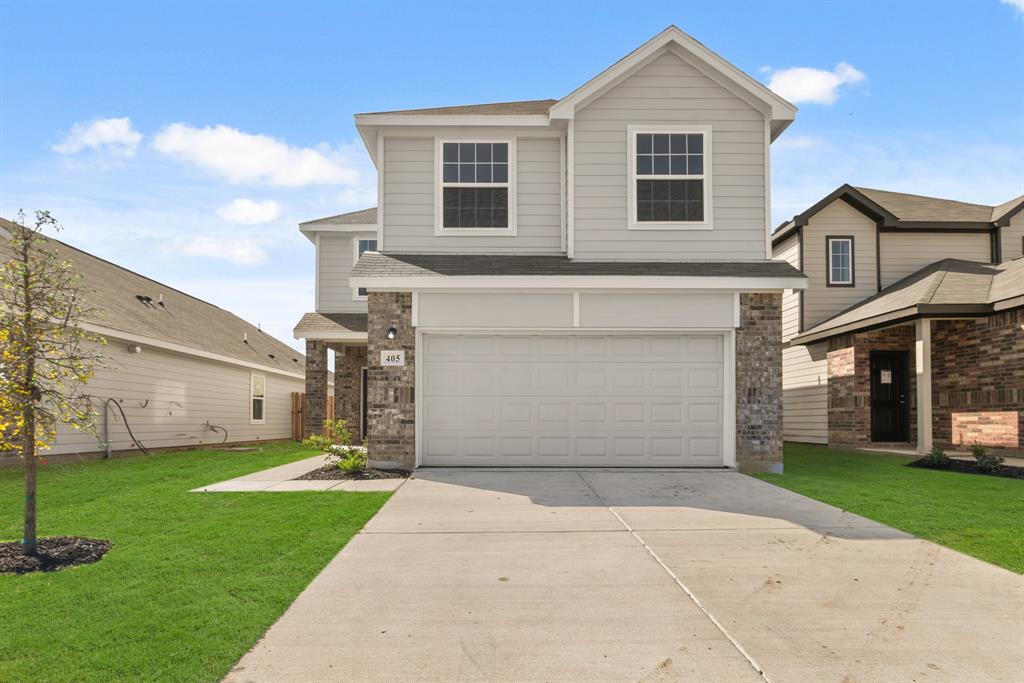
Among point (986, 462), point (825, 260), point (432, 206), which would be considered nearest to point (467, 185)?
point (432, 206)

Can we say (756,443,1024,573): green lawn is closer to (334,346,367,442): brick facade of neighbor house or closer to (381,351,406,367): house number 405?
(381,351,406,367): house number 405

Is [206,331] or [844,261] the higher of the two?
[844,261]

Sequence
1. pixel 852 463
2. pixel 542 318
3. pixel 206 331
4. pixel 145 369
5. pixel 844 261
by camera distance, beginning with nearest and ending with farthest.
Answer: pixel 542 318
pixel 852 463
pixel 145 369
pixel 844 261
pixel 206 331

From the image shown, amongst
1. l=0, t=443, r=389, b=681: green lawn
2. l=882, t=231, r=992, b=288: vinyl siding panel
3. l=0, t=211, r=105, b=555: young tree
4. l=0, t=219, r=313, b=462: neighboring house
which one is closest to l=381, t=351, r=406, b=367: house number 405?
l=0, t=443, r=389, b=681: green lawn

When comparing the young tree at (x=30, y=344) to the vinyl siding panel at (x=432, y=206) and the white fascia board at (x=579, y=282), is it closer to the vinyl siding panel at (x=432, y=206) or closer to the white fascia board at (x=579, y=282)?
the white fascia board at (x=579, y=282)

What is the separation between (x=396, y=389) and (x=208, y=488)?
124 inches

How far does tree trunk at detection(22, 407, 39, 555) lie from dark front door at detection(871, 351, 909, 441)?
16868mm

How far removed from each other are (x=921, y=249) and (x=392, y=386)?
14.6 meters

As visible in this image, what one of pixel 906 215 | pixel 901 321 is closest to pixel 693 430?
pixel 901 321

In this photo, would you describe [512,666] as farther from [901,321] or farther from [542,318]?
[901,321]

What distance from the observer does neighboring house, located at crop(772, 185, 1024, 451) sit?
14.2 m

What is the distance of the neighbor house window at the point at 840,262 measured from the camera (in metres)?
18.4

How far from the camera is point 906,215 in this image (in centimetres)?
1878

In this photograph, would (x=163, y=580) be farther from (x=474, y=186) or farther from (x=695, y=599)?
(x=474, y=186)
